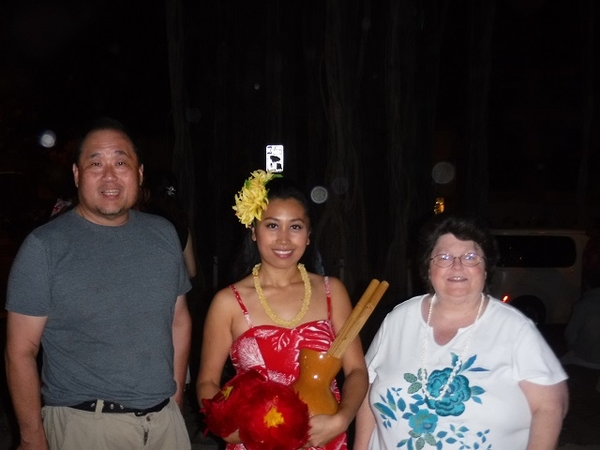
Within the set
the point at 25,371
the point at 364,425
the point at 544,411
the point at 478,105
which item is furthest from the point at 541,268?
the point at 25,371

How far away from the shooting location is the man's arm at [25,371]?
2.65 metres

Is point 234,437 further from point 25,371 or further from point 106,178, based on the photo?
point 106,178

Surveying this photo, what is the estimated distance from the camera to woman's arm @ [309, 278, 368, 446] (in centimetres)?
255

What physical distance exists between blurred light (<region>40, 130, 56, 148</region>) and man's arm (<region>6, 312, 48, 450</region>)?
21.1 m

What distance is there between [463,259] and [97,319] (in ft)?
4.87

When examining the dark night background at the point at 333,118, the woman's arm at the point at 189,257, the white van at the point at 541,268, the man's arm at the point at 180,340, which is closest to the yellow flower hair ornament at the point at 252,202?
the man's arm at the point at 180,340

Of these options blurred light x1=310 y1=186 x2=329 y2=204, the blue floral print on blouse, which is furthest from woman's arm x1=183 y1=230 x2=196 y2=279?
blurred light x1=310 y1=186 x2=329 y2=204

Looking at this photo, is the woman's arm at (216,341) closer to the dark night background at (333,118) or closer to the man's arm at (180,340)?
the man's arm at (180,340)

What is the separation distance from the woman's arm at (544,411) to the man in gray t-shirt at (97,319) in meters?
1.51

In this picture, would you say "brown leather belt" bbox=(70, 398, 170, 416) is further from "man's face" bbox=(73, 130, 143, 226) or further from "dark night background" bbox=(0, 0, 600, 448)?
"dark night background" bbox=(0, 0, 600, 448)

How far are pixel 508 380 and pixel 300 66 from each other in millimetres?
8824

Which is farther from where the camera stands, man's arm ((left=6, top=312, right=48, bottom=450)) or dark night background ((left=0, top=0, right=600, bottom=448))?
dark night background ((left=0, top=0, right=600, bottom=448))

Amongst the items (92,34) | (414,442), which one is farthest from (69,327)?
(92,34)

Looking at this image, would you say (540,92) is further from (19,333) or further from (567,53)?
(19,333)
